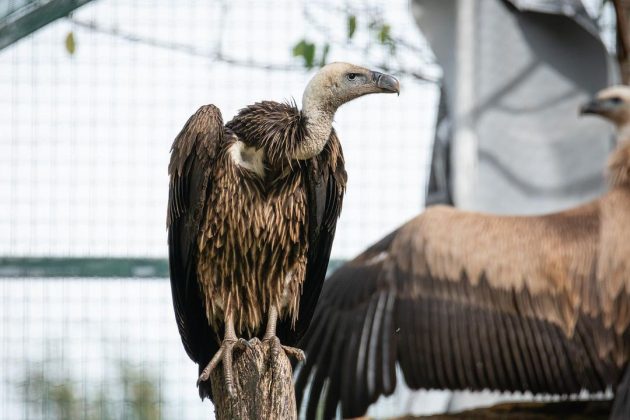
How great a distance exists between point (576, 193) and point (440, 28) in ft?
Result: 4.71

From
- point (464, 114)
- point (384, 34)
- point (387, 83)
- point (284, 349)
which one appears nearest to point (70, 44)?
point (384, 34)

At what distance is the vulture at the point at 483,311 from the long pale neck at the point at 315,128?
8.92 feet

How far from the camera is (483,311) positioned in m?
6.98

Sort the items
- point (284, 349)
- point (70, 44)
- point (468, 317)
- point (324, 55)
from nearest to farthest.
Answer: point (284, 349) → point (70, 44) → point (468, 317) → point (324, 55)

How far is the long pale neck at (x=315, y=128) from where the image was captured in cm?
427

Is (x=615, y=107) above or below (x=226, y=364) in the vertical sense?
above

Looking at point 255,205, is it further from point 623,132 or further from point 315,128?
point 623,132

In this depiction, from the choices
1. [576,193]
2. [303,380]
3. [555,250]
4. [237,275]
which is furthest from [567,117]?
[237,275]

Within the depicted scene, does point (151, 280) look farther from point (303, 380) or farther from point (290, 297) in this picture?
point (290, 297)

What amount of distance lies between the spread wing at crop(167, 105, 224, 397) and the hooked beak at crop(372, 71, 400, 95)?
556 millimetres

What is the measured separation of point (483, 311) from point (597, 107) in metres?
1.61

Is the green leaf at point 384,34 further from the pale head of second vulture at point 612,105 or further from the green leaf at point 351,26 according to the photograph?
the pale head of second vulture at point 612,105

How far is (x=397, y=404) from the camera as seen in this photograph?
8.12 m

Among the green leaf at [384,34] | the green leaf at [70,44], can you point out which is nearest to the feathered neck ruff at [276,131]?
the green leaf at [70,44]
